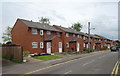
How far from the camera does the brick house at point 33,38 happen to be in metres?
27.1

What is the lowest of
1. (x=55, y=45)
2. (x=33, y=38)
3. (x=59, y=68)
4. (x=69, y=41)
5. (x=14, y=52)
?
(x=59, y=68)

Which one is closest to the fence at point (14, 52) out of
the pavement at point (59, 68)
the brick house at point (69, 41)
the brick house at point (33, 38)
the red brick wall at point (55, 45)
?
the pavement at point (59, 68)

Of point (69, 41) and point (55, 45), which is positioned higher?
point (69, 41)

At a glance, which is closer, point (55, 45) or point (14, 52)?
point (14, 52)

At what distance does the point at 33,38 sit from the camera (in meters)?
28.1

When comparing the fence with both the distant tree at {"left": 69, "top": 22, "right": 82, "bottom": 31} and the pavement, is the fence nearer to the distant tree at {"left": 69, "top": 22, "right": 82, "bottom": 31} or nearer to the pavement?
the pavement

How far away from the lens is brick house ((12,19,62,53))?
89.0 ft

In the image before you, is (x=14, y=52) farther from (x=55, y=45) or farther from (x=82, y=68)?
(x=55, y=45)

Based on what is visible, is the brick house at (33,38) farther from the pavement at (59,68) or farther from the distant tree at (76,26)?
the distant tree at (76,26)

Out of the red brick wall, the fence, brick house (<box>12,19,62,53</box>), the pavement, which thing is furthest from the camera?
the red brick wall

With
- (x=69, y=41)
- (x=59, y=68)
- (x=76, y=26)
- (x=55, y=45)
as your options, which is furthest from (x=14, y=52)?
(x=76, y=26)

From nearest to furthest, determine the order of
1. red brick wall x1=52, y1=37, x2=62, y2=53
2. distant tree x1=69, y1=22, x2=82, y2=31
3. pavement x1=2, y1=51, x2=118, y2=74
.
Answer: pavement x1=2, y1=51, x2=118, y2=74 → red brick wall x1=52, y1=37, x2=62, y2=53 → distant tree x1=69, y1=22, x2=82, y2=31

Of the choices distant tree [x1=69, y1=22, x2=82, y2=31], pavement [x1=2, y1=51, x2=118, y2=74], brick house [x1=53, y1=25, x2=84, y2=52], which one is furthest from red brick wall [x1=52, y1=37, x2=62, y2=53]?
distant tree [x1=69, y1=22, x2=82, y2=31]

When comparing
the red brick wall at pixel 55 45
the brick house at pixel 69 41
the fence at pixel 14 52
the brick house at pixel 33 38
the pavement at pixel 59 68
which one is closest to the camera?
the pavement at pixel 59 68
